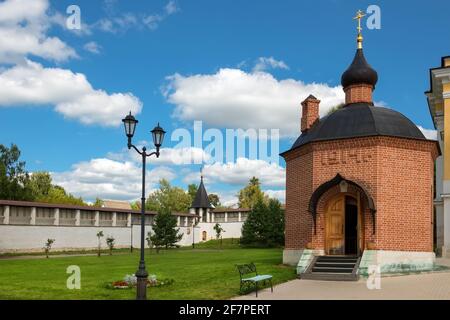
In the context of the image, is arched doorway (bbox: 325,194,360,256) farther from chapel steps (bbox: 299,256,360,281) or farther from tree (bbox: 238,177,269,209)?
tree (bbox: 238,177,269,209)

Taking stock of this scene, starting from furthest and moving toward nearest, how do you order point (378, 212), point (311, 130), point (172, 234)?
point (172, 234) < point (311, 130) < point (378, 212)

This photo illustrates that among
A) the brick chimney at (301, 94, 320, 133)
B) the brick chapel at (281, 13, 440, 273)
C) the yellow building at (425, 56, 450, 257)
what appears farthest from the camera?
the yellow building at (425, 56, 450, 257)

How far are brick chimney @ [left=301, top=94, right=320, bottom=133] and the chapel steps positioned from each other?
5490 millimetres

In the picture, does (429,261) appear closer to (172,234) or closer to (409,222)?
(409,222)

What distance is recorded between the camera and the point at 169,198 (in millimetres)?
65125

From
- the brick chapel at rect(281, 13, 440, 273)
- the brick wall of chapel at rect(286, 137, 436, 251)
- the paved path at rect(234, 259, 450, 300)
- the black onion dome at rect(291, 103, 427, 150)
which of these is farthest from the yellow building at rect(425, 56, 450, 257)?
the paved path at rect(234, 259, 450, 300)

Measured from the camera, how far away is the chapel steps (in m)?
14.2

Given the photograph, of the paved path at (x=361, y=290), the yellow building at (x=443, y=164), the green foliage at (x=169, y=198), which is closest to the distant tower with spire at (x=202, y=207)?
the green foliage at (x=169, y=198)

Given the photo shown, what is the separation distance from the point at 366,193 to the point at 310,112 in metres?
4.63

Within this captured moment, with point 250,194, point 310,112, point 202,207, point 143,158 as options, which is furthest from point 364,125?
point 250,194

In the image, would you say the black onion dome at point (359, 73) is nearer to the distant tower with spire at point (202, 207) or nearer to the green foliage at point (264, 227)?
the green foliage at point (264, 227)
